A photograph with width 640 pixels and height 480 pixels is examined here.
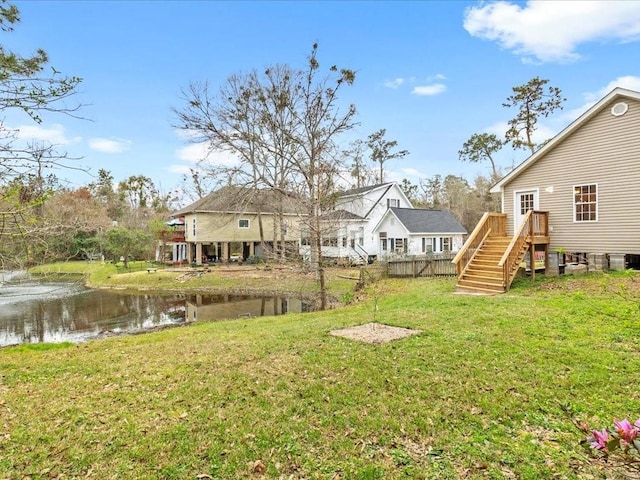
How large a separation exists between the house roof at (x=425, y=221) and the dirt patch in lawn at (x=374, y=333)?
2064 cm

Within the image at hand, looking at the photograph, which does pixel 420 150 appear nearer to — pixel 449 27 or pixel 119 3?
pixel 449 27

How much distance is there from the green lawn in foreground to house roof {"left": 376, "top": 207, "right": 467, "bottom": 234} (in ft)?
68.8

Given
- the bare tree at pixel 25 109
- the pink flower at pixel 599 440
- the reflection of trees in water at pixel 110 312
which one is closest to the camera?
the pink flower at pixel 599 440

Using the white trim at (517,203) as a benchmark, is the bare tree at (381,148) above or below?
above

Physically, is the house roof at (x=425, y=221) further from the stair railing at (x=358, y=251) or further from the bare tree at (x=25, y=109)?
the bare tree at (x=25, y=109)

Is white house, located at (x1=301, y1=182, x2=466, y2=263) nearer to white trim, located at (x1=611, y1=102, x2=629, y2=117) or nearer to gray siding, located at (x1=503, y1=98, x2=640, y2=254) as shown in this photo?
gray siding, located at (x1=503, y1=98, x2=640, y2=254)

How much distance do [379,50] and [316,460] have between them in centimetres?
1862

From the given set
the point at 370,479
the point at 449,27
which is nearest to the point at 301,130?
the point at 449,27

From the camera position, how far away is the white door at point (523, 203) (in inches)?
577

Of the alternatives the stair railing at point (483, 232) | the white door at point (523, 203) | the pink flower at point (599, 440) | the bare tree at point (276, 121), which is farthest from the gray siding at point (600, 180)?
the pink flower at point (599, 440)

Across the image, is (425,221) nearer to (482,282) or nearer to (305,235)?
(305,235)

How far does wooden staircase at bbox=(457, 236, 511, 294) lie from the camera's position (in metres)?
12.8

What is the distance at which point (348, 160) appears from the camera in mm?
16766

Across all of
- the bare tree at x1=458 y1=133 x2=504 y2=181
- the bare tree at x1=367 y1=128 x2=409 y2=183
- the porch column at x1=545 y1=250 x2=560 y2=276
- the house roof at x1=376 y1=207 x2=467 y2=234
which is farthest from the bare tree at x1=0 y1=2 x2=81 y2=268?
the bare tree at x1=458 y1=133 x2=504 y2=181
